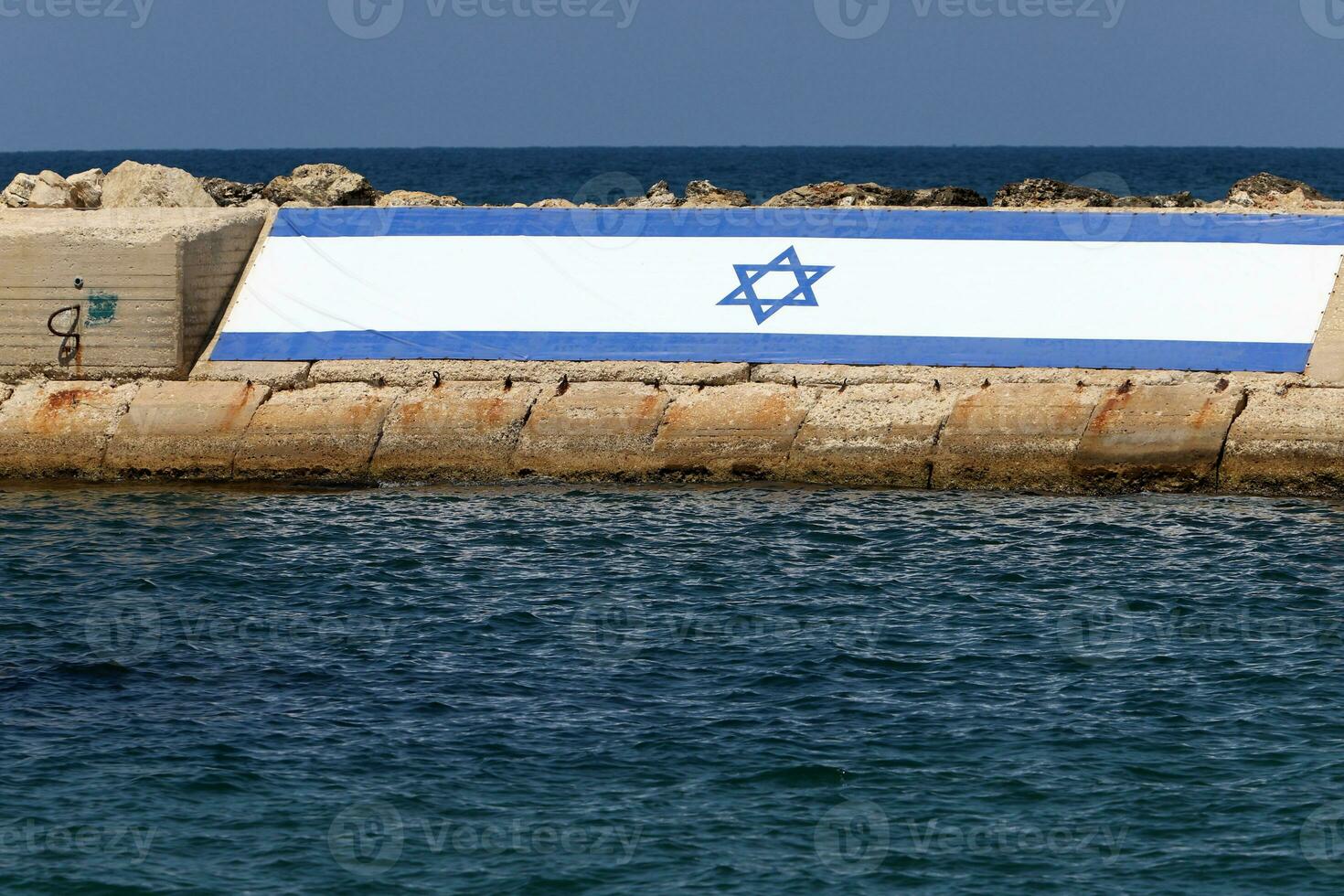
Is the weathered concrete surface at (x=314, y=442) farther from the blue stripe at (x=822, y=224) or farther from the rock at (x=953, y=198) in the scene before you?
the rock at (x=953, y=198)

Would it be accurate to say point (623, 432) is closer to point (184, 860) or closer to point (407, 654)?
point (407, 654)

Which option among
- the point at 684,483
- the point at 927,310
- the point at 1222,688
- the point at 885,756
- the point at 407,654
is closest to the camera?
the point at 885,756

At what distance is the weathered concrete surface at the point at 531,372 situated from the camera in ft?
69.9

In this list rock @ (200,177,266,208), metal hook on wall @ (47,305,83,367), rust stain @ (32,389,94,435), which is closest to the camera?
rust stain @ (32,389,94,435)

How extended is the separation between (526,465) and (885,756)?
31.6ft

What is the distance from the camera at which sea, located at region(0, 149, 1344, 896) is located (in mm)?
10305

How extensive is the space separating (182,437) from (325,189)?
30.2 ft

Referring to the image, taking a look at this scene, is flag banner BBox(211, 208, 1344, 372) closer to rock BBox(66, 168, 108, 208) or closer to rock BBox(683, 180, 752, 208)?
rock BBox(66, 168, 108, 208)

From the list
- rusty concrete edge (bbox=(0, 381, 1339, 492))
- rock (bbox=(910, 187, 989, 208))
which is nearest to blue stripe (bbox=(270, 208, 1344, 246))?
rusty concrete edge (bbox=(0, 381, 1339, 492))

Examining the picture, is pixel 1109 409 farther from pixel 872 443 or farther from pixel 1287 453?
pixel 872 443

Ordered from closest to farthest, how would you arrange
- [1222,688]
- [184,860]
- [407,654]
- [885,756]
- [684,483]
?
[184,860], [885,756], [1222,688], [407,654], [684,483]

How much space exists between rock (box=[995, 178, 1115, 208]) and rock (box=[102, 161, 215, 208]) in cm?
1237

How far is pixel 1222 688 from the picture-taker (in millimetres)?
13055

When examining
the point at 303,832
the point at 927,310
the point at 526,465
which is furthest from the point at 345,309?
the point at 303,832
